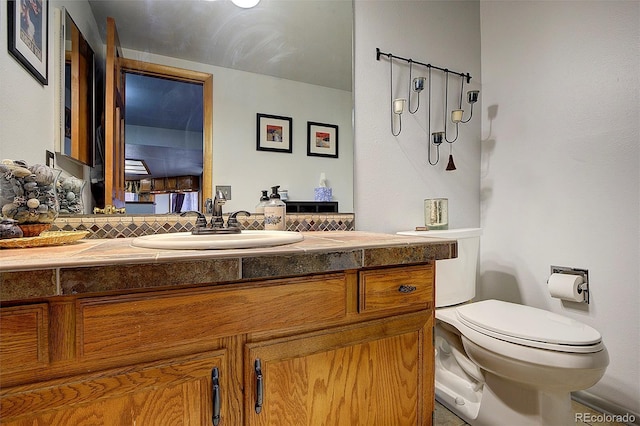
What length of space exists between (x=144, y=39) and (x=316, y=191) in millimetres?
850

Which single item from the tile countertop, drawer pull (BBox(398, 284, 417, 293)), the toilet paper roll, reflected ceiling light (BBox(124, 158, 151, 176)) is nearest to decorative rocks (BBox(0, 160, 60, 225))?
the tile countertop

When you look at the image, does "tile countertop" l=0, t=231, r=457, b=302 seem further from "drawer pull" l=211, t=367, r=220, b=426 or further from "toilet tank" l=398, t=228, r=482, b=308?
"toilet tank" l=398, t=228, r=482, b=308

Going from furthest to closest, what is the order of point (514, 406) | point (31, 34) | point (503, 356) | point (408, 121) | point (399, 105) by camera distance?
point (408, 121) → point (399, 105) → point (514, 406) → point (503, 356) → point (31, 34)

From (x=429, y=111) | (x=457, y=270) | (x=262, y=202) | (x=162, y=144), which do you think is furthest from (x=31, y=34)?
(x=457, y=270)

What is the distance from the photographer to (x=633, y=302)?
4.42 ft

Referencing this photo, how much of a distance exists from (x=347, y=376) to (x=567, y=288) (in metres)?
1.26

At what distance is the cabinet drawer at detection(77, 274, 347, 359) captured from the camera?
1.84 feet

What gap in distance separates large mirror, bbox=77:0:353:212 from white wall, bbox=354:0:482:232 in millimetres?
95

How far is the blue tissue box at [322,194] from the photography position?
55.1 inches

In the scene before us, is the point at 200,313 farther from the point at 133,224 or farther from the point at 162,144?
the point at 162,144

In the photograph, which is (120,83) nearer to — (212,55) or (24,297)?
(212,55)

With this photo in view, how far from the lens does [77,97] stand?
3.44 ft

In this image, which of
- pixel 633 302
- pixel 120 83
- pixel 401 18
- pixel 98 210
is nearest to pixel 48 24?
pixel 120 83

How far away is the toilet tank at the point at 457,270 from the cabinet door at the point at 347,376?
58 centimetres
